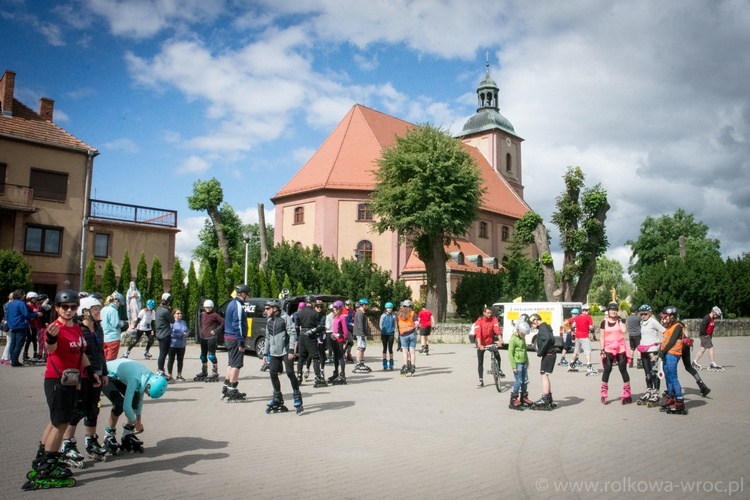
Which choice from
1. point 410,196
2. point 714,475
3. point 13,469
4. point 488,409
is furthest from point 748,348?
point 13,469

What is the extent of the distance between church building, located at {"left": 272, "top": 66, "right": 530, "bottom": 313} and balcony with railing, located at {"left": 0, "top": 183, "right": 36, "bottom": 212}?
54.3 ft

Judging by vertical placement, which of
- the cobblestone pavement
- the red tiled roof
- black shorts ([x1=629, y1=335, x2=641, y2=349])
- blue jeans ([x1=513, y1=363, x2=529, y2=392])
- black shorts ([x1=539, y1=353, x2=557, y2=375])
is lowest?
the cobblestone pavement

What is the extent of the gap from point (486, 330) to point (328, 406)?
4.46m

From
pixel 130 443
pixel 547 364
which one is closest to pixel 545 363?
pixel 547 364

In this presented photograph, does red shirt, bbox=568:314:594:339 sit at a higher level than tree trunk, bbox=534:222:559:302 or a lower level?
lower

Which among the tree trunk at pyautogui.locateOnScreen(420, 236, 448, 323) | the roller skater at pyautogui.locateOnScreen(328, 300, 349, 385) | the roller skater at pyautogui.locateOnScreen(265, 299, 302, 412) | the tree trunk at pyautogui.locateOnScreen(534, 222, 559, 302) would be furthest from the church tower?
the roller skater at pyautogui.locateOnScreen(265, 299, 302, 412)

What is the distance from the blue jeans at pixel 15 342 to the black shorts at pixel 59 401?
1105 cm

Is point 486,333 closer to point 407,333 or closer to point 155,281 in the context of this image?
point 407,333

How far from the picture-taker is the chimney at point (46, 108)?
35.0 m

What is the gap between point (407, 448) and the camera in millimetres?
7289

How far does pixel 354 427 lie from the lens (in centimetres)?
863

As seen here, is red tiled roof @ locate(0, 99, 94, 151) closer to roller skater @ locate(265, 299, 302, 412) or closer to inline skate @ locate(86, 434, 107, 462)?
roller skater @ locate(265, 299, 302, 412)

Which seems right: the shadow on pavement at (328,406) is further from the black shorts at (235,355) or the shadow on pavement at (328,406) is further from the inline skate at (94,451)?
the inline skate at (94,451)

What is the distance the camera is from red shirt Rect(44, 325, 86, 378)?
5.73 metres
